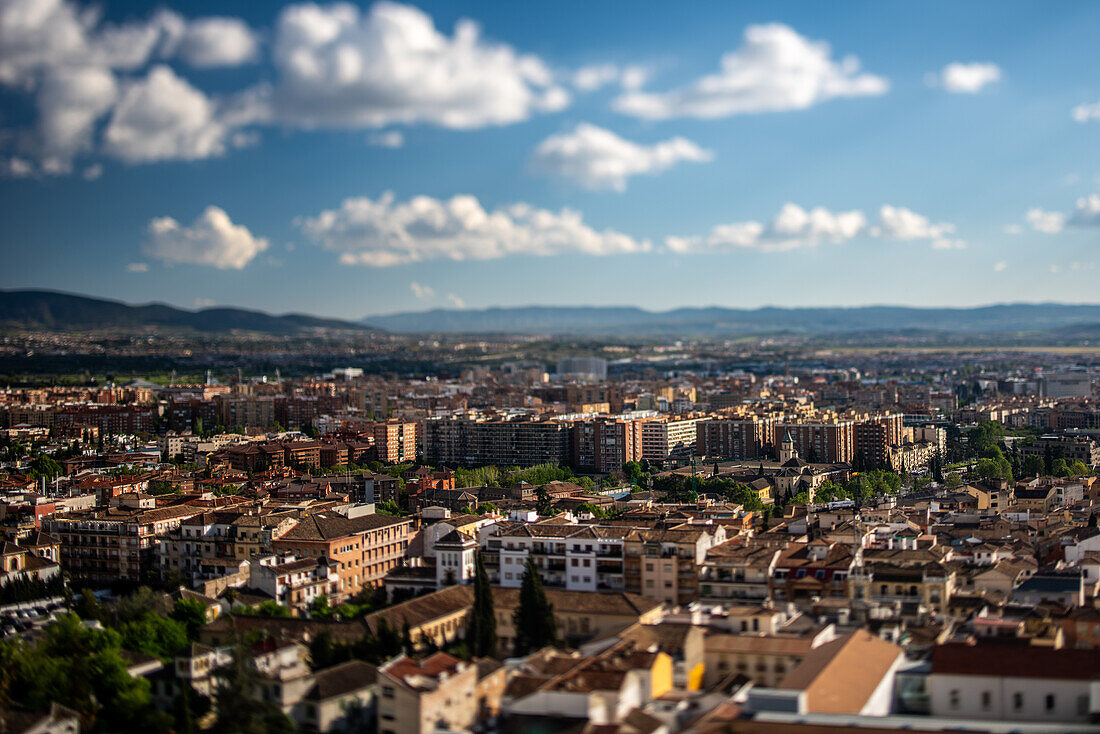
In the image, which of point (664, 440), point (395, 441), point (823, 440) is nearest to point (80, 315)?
point (395, 441)

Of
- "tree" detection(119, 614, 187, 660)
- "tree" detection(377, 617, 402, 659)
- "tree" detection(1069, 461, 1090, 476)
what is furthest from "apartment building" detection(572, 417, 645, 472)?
"tree" detection(377, 617, 402, 659)

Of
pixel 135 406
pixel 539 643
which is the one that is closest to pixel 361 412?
pixel 135 406

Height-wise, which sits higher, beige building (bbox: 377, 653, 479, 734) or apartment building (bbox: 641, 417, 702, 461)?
beige building (bbox: 377, 653, 479, 734)

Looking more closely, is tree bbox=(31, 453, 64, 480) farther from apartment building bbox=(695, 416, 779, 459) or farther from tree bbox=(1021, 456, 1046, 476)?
tree bbox=(1021, 456, 1046, 476)

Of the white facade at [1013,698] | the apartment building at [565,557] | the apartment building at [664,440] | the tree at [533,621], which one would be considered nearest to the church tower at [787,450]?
the apartment building at [664,440]

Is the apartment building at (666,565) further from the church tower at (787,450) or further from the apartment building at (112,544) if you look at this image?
the church tower at (787,450)
